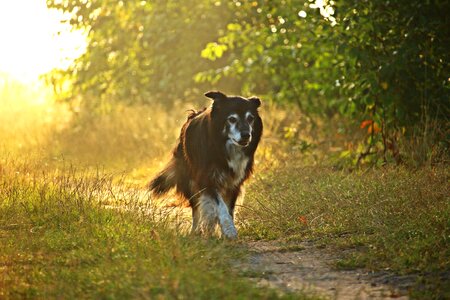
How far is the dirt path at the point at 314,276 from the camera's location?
5.00 metres

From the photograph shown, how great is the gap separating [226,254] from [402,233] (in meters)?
1.52

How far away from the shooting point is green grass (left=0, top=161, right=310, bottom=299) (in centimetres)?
477

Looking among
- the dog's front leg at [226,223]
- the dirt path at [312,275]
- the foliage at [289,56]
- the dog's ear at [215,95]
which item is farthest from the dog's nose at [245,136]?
the foliage at [289,56]

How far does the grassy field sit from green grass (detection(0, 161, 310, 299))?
0.4 inches

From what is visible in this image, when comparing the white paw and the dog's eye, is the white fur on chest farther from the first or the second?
the white paw

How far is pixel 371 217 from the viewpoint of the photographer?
709 cm

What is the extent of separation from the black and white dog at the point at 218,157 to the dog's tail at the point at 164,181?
0.80ft

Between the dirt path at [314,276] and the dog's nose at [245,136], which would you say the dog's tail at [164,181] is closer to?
the dog's nose at [245,136]

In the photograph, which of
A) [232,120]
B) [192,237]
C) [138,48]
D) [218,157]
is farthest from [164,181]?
[138,48]

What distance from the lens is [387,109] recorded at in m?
10.2

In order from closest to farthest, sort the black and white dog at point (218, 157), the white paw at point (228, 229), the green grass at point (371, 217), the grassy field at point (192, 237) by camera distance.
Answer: the grassy field at point (192, 237) → the green grass at point (371, 217) → the white paw at point (228, 229) → the black and white dog at point (218, 157)

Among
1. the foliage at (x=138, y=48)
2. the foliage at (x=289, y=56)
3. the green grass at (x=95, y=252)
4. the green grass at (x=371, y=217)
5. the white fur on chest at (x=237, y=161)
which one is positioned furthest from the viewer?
the foliage at (x=138, y=48)

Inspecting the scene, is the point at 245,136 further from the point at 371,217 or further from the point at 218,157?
the point at 371,217

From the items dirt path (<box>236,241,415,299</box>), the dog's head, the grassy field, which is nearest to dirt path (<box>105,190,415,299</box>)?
dirt path (<box>236,241,415,299</box>)
